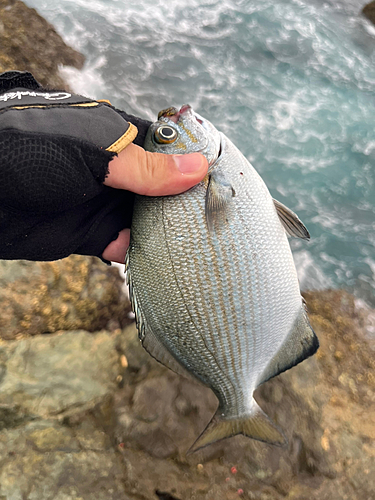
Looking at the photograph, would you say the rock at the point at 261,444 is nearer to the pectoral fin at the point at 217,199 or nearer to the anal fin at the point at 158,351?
the anal fin at the point at 158,351

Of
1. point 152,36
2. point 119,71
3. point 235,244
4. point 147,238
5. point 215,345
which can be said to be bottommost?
point 119,71

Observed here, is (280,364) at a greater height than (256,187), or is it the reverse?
(256,187)

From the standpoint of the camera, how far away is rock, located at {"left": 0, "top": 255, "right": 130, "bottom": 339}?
253 centimetres

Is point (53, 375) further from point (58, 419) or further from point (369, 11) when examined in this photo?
point (369, 11)

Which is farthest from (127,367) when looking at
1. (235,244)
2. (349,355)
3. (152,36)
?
(152,36)

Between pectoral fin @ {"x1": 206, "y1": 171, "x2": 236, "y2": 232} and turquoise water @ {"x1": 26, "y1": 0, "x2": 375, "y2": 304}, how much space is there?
2.67m

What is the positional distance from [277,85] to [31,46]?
4.02 m

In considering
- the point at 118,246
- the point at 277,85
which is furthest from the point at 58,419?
the point at 277,85

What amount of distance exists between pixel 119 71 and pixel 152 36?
1.41 meters

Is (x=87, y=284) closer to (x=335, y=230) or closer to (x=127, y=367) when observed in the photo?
(x=127, y=367)

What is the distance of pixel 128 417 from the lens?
238 cm

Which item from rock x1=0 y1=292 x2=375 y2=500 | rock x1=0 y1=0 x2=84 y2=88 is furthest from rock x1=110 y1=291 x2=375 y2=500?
rock x1=0 y1=0 x2=84 y2=88

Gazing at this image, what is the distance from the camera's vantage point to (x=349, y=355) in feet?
9.77

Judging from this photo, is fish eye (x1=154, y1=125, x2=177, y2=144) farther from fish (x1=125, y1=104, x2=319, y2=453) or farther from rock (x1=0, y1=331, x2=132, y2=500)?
rock (x1=0, y1=331, x2=132, y2=500)
